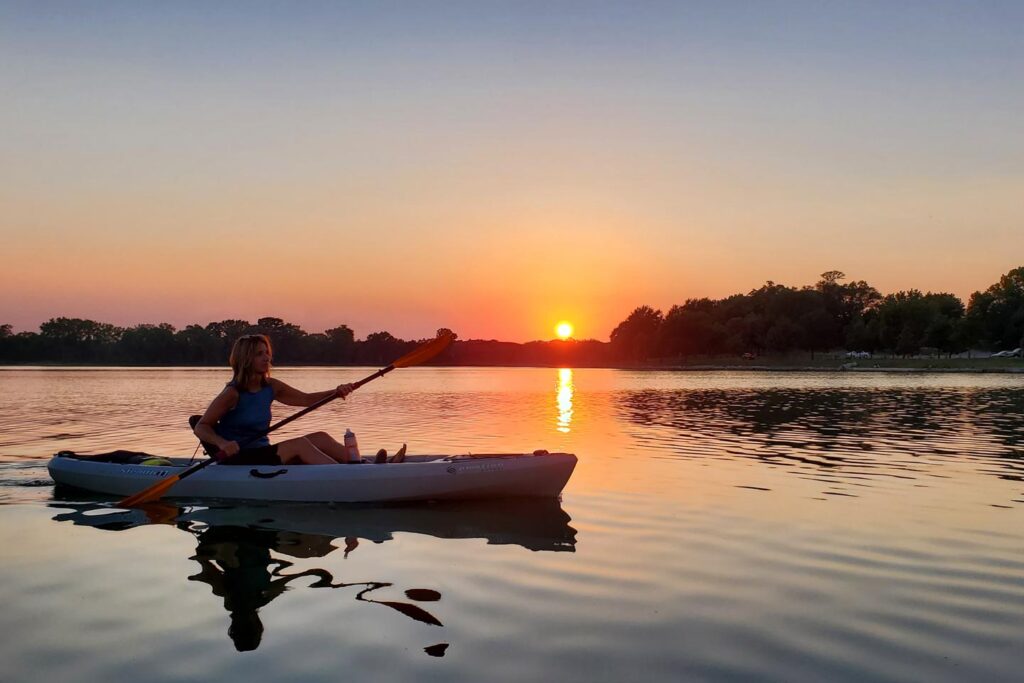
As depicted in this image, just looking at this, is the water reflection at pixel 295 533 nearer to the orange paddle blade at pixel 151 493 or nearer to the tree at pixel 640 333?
the orange paddle blade at pixel 151 493

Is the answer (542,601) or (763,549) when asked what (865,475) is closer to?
(763,549)

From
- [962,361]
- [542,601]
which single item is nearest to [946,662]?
[542,601]

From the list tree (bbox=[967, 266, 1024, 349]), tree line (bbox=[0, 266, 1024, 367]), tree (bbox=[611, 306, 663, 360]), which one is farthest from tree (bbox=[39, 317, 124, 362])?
tree (bbox=[967, 266, 1024, 349])

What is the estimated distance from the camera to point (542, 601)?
20.2 ft

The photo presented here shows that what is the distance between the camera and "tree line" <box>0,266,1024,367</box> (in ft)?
329

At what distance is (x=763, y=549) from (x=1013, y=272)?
134 m

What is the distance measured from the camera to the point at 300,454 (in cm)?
1084

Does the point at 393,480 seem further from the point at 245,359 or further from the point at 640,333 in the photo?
the point at 640,333

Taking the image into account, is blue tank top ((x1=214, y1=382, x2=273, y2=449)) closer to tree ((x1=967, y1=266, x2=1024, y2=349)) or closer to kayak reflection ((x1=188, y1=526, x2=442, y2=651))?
kayak reflection ((x1=188, y1=526, x2=442, y2=651))

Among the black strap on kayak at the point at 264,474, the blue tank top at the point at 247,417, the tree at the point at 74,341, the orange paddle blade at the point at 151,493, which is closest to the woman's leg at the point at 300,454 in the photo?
the black strap on kayak at the point at 264,474

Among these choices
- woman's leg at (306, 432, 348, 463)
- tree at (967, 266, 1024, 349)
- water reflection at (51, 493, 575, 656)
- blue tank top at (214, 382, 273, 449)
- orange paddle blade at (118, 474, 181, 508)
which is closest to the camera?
water reflection at (51, 493, 575, 656)

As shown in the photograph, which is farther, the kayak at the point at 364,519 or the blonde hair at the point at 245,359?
the blonde hair at the point at 245,359

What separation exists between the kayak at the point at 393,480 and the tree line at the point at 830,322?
93.3 meters

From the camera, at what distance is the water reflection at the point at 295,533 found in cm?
630
